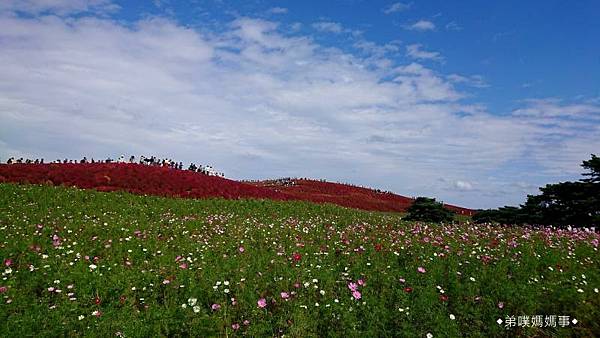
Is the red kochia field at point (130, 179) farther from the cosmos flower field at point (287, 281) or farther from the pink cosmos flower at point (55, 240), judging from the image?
the pink cosmos flower at point (55, 240)

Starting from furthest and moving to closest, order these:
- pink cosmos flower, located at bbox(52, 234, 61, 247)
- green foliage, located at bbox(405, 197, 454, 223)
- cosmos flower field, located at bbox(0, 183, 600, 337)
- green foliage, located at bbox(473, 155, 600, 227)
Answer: green foliage, located at bbox(405, 197, 454, 223), green foliage, located at bbox(473, 155, 600, 227), pink cosmos flower, located at bbox(52, 234, 61, 247), cosmos flower field, located at bbox(0, 183, 600, 337)

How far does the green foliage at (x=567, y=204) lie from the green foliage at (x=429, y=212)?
3484mm

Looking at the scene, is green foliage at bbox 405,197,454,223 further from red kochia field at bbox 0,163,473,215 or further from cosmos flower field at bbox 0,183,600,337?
cosmos flower field at bbox 0,183,600,337

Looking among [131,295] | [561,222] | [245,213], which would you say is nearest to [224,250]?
[131,295]

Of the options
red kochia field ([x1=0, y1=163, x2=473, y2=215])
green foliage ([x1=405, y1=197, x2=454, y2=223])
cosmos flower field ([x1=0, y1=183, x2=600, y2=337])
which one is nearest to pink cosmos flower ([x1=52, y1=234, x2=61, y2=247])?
cosmos flower field ([x1=0, y1=183, x2=600, y2=337])

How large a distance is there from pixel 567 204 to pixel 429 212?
6.93 metres

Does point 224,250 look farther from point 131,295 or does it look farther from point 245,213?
point 245,213

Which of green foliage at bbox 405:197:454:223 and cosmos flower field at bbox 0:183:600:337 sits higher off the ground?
green foliage at bbox 405:197:454:223

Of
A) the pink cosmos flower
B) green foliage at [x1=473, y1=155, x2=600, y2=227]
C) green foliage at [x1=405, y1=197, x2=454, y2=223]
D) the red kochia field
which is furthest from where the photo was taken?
green foliage at [x1=405, y1=197, x2=454, y2=223]

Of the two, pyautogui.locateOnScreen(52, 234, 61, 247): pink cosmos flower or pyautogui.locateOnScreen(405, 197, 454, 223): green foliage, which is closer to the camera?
pyautogui.locateOnScreen(52, 234, 61, 247): pink cosmos flower

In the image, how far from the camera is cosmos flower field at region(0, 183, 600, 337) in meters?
6.42

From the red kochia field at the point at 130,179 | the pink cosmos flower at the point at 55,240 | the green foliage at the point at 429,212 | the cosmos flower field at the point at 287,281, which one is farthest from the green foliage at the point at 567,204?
the pink cosmos flower at the point at 55,240

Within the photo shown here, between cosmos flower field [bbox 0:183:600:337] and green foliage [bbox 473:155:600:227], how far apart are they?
6182 mm

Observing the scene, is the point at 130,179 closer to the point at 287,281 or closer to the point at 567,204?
the point at 287,281
